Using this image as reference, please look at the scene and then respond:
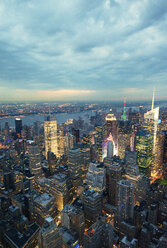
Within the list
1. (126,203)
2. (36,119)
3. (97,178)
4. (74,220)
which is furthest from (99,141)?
(36,119)

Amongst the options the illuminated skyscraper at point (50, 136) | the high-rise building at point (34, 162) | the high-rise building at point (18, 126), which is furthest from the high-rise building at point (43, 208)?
the high-rise building at point (18, 126)

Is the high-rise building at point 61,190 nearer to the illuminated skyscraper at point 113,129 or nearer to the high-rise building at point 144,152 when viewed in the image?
the high-rise building at point 144,152

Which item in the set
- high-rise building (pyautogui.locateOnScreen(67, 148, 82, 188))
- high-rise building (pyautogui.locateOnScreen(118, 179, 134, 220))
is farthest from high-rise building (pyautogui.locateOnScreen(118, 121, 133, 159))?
high-rise building (pyautogui.locateOnScreen(118, 179, 134, 220))

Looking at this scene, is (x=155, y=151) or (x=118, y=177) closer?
(x=118, y=177)

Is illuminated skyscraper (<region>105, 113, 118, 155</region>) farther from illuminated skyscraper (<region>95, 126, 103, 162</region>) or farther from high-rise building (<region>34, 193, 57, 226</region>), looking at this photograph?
high-rise building (<region>34, 193, 57, 226</region>)

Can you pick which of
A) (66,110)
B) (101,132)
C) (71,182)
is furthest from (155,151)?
(66,110)

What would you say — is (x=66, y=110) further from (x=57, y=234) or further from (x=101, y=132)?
(x=57, y=234)

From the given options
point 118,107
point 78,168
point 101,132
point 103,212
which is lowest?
point 103,212

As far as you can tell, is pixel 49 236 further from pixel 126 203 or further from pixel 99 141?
pixel 99 141
